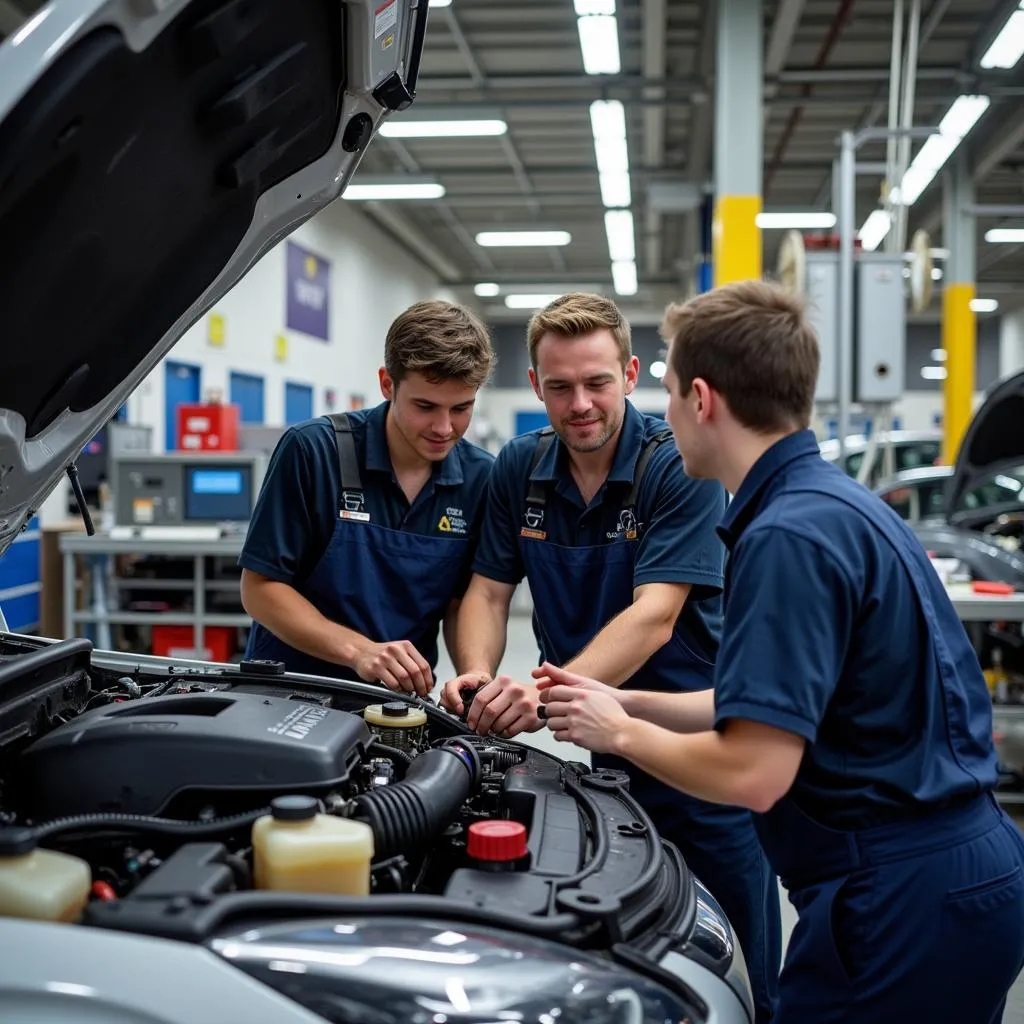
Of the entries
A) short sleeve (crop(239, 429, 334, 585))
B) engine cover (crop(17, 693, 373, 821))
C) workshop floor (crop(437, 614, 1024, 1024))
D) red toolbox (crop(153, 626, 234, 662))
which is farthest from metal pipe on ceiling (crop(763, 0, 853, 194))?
engine cover (crop(17, 693, 373, 821))

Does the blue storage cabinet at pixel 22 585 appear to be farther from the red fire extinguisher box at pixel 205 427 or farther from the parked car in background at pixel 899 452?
the parked car in background at pixel 899 452

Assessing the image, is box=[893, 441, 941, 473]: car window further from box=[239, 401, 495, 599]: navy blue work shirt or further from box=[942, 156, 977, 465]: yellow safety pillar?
box=[239, 401, 495, 599]: navy blue work shirt

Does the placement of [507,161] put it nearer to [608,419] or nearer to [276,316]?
[276,316]

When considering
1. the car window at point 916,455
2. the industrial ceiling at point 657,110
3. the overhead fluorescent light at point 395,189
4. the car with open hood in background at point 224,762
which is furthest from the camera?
the overhead fluorescent light at point 395,189

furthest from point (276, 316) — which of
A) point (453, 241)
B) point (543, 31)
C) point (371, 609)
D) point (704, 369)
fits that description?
point (704, 369)

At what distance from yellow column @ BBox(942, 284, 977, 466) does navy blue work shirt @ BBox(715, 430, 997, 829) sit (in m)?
9.93

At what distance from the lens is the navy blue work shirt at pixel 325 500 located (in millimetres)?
2113

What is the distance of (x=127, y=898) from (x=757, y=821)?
0.78 meters

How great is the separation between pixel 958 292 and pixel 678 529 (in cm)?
1010

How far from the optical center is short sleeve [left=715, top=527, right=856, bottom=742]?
1140 mm

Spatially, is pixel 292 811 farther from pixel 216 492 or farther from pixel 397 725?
pixel 216 492

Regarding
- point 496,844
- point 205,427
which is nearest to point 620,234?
point 205,427

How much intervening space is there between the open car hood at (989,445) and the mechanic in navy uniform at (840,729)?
3722 millimetres

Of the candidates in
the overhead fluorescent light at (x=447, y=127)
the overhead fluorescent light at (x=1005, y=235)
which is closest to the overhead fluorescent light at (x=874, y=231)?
the overhead fluorescent light at (x=1005, y=235)
